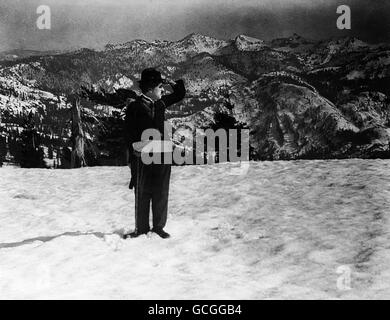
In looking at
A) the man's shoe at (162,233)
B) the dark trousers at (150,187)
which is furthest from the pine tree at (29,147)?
the dark trousers at (150,187)

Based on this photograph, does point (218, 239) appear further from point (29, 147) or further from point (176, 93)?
point (29, 147)

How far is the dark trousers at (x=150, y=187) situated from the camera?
7422 millimetres

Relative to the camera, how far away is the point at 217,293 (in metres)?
5.38

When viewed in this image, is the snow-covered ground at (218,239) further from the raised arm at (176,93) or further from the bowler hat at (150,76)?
the bowler hat at (150,76)

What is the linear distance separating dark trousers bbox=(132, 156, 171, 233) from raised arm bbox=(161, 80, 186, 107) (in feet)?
3.43

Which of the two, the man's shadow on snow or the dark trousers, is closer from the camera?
the dark trousers

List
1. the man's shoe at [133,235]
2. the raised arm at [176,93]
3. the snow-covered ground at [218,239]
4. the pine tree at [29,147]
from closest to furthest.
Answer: the snow-covered ground at [218,239] < the raised arm at [176,93] < the man's shoe at [133,235] < the pine tree at [29,147]

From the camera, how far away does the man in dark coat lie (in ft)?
24.1

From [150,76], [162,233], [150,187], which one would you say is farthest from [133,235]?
[150,76]

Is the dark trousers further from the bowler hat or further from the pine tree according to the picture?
the pine tree

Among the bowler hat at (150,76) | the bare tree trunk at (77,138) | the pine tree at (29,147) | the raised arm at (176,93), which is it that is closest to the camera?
the bowler hat at (150,76)

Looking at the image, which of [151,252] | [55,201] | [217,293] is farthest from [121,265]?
[55,201]

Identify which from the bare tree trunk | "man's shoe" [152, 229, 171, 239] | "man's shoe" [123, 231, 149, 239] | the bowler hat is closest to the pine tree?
the bare tree trunk

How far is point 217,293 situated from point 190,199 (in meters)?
5.33
